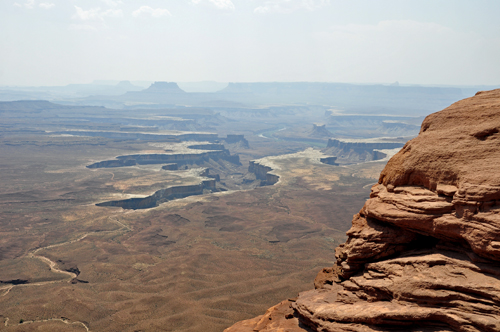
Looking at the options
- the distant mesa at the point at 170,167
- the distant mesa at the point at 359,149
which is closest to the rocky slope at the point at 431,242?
the distant mesa at the point at 170,167

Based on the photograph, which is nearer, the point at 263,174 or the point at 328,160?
the point at 263,174

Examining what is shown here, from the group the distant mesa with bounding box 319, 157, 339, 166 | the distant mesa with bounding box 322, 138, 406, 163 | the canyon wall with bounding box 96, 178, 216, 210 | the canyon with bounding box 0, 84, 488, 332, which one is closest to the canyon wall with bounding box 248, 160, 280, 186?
the canyon with bounding box 0, 84, 488, 332

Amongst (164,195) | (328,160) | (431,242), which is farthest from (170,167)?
(431,242)

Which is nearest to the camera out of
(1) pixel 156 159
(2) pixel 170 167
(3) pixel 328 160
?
(2) pixel 170 167

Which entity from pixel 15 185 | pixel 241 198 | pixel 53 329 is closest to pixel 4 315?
pixel 53 329

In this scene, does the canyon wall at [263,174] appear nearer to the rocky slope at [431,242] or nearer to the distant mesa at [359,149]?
the distant mesa at [359,149]

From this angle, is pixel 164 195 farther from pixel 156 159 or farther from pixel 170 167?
pixel 156 159

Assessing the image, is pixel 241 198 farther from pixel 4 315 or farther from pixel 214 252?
pixel 4 315

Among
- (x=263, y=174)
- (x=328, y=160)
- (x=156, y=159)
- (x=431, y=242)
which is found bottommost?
(x=263, y=174)
